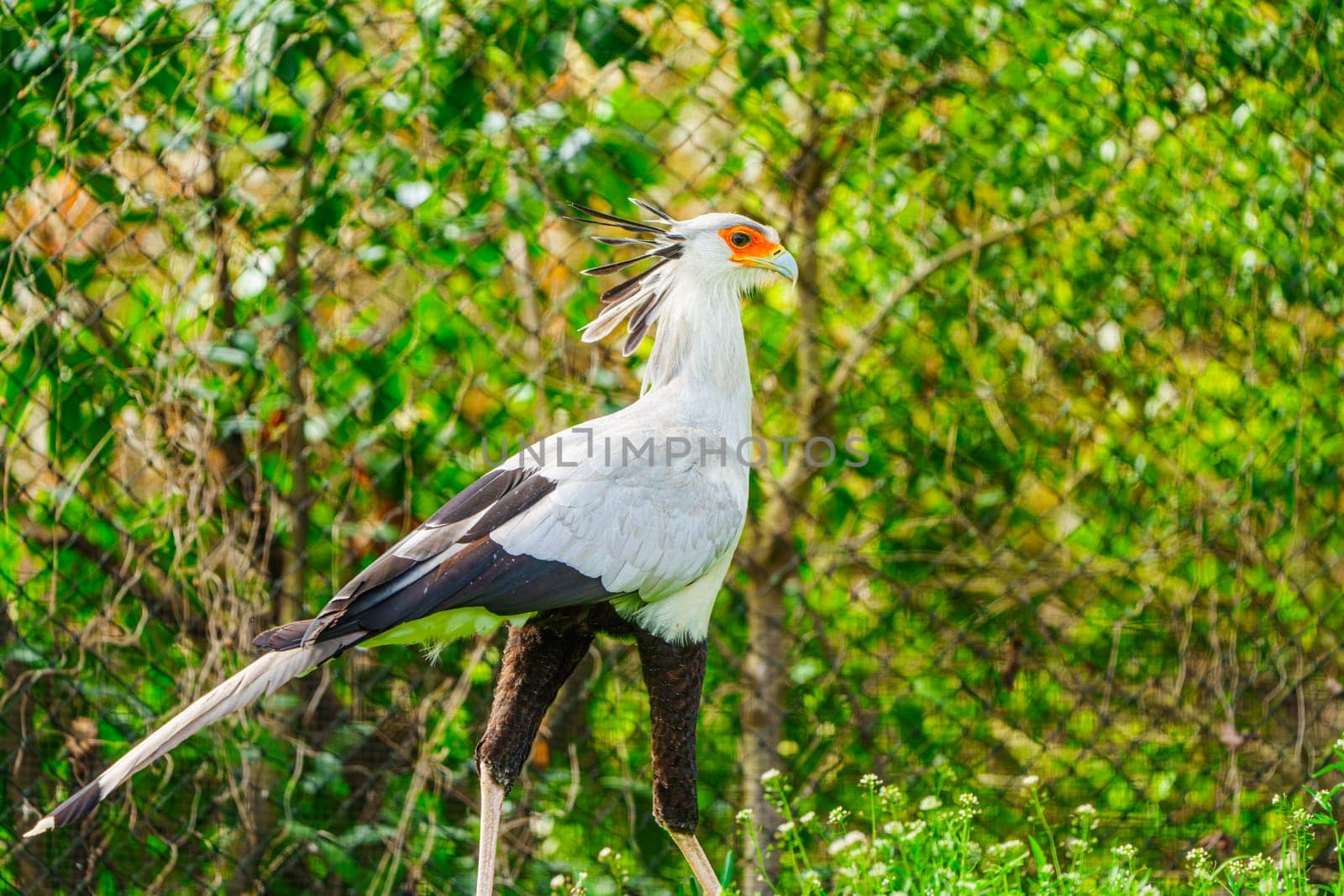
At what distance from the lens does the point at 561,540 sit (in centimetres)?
226

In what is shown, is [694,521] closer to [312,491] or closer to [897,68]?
[312,491]

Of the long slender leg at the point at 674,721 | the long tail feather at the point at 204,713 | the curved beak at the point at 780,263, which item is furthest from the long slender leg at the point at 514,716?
the curved beak at the point at 780,263

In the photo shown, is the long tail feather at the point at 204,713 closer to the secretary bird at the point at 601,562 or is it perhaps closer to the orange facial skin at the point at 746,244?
the secretary bird at the point at 601,562

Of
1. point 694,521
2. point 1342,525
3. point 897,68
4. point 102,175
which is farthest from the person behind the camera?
point 1342,525

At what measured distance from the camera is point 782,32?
3449 mm

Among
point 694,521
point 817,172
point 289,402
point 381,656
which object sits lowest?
point 381,656

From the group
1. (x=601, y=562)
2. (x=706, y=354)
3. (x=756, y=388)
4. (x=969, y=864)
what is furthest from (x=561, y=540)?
(x=756, y=388)

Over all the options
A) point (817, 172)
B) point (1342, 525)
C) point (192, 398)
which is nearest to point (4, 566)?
point (192, 398)

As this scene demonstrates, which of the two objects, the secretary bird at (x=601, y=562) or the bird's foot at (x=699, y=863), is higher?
the secretary bird at (x=601, y=562)

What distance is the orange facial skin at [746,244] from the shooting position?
2623 mm

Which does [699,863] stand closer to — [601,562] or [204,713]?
[601,562]

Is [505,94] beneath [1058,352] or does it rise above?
above

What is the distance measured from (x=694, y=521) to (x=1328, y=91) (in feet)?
8.89

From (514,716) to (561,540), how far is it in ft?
1.31
